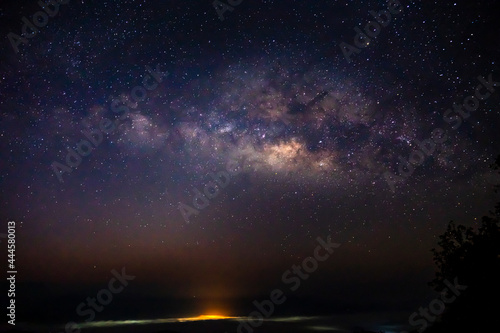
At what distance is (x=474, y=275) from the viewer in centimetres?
1513

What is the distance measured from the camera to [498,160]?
14227 millimetres

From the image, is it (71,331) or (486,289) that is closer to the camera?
(486,289)

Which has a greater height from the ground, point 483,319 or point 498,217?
point 498,217

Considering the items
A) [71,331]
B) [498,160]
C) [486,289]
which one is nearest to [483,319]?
[486,289]

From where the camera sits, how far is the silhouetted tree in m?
14.1

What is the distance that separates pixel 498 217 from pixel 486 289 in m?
2.78

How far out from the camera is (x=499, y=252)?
14422mm

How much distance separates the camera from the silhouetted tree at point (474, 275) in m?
14.1

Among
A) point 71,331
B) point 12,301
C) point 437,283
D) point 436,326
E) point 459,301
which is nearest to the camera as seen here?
point 459,301

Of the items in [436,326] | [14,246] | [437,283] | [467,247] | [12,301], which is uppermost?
[14,246]

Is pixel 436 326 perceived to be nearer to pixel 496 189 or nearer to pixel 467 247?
pixel 467 247

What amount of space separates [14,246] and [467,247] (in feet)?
70.9

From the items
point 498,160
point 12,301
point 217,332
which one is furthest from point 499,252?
point 217,332

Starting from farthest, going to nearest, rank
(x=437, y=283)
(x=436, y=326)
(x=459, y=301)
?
1. (x=436, y=326)
2. (x=437, y=283)
3. (x=459, y=301)
